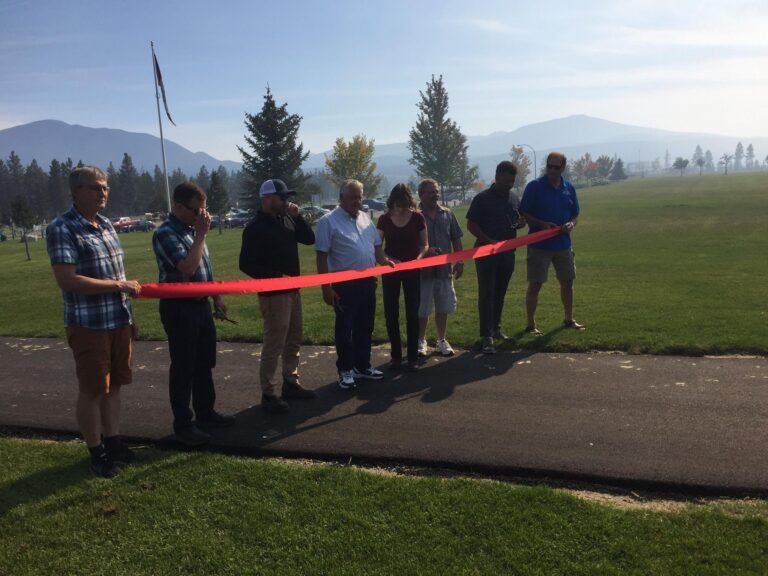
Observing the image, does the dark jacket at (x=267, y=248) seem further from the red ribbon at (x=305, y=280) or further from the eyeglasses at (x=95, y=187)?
the eyeglasses at (x=95, y=187)

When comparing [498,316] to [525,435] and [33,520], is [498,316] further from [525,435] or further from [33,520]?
[33,520]

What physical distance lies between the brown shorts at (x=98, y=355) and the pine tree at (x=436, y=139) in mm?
61122

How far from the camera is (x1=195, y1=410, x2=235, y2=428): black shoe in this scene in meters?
A: 5.04

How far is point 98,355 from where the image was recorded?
13.3 feet

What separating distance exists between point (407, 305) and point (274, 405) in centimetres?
191

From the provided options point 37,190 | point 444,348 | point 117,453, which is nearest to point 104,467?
point 117,453

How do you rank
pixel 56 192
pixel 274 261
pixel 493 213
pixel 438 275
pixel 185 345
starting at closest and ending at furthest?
pixel 185 345 → pixel 274 261 → pixel 438 275 → pixel 493 213 → pixel 56 192

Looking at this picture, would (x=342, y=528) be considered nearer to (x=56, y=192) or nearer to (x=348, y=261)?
(x=348, y=261)

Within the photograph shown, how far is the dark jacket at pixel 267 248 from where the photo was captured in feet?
16.7

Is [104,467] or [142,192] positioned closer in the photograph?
[104,467]

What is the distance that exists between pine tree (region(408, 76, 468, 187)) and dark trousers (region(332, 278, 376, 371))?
194ft

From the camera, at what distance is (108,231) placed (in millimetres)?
4230

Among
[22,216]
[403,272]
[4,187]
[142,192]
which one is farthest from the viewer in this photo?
[142,192]

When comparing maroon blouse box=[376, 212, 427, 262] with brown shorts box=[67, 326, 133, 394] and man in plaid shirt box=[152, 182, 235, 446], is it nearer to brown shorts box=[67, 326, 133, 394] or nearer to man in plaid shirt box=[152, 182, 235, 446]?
man in plaid shirt box=[152, 182, 235, 446]
